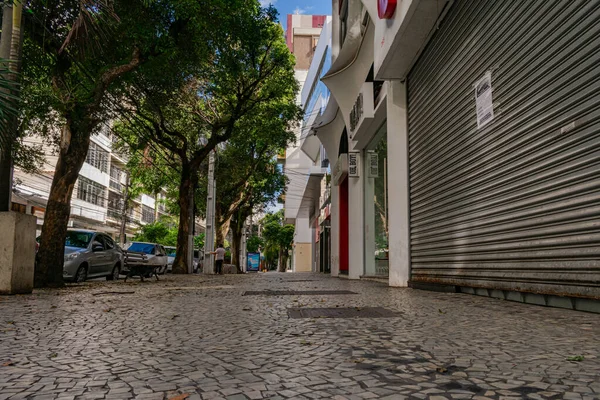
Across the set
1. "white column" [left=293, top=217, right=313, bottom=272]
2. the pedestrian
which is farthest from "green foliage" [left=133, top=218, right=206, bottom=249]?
the pedestrian

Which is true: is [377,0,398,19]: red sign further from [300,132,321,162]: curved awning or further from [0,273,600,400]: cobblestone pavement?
[300,132,321,162]: curved awning

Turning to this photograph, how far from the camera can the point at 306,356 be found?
120 inches

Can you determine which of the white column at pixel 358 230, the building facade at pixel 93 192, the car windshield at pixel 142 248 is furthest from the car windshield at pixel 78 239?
the building facade at pixel 93 192

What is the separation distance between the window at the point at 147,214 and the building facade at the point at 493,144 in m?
50.5

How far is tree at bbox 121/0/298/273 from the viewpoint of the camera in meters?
18.1

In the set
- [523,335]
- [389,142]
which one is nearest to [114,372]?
[523,335]

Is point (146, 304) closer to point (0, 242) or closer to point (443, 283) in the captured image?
point (0, 242)

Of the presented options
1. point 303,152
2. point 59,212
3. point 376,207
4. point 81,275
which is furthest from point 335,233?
point 303,152

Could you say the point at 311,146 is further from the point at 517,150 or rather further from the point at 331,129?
the point at 517,150

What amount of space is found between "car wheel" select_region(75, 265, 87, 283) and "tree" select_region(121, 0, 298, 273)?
6292 millimetres

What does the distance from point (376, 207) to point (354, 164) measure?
1.99 metres

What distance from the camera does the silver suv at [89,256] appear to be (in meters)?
13.7

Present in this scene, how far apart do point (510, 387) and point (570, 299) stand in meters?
2.94

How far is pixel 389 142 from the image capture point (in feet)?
34.8
